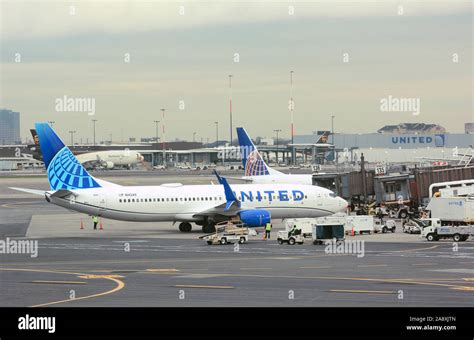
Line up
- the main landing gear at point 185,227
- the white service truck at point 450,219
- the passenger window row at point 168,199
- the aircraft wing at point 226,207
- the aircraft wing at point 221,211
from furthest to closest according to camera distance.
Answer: the main landing gear at point 185,227 < the aircraft wing at point 221,211 < the passenger window row at point 168,199 < the aircraft wing at point 226,207 < the white service truck at point 450,219

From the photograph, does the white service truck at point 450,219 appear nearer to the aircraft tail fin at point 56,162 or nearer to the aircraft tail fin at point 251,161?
the aircraft tail fin at point 56,162

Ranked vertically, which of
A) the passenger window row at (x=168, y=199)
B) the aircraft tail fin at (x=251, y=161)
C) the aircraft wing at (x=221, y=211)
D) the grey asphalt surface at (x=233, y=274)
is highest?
the aircraft tail fin at (x=251, y=161)

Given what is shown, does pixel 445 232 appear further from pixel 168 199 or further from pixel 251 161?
pixel 251 161

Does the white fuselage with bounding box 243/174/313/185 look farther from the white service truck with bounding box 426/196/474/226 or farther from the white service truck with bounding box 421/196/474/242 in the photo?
the white service truck with bounding box 421/196/474/242

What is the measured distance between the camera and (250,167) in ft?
390

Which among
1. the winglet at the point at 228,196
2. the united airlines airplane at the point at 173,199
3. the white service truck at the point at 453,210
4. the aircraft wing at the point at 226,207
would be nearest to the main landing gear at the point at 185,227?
the united airlines airplane at the point at 173,199

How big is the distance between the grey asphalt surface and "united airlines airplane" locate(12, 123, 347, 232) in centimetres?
361

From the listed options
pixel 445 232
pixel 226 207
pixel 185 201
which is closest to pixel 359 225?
pixel 445 232

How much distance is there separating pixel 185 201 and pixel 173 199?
1.08m

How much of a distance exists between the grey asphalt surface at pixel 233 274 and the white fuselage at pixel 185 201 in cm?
360

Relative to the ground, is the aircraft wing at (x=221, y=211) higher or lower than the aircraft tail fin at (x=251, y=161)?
lower

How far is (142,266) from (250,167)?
64.0 m

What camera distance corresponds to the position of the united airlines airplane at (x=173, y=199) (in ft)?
266
